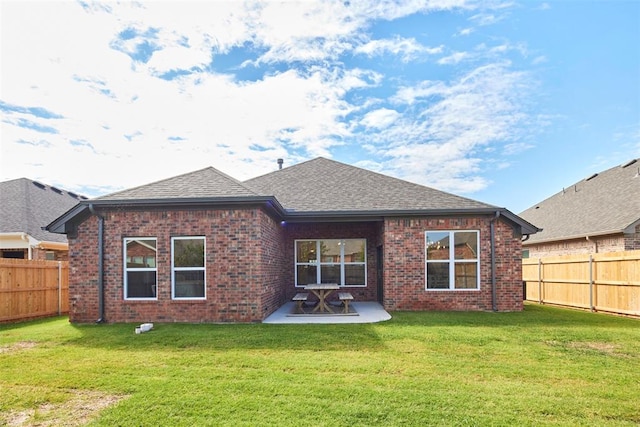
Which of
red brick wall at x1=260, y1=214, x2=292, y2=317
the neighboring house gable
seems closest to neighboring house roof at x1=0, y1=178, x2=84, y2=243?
the neighboring house gable

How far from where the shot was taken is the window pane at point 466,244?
11570 mm

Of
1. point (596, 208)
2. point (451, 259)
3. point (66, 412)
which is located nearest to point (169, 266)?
point (66, 412)

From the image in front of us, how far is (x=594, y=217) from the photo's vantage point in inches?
604

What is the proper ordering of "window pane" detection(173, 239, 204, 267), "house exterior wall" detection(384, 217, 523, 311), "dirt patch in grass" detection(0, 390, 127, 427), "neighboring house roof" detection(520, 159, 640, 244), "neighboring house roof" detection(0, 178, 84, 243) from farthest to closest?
"neighboring house roof" detection(0, 178, 84, 243), "neighboring house roof" detection(520, 159, 640, 244), "house exterior wall" detection(384, 217, 523, 311), "window pane" detection(173, 239, 204, 267), "dirt patch in grass" detection(0, 390, 127, 427)

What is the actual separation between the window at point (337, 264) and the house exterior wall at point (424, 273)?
8.30ft

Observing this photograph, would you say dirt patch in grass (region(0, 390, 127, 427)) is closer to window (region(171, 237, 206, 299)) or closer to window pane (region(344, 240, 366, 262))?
window (region(171, 237, 206, 299))

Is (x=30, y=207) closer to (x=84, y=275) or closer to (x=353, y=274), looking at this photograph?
(x=84, y=275)

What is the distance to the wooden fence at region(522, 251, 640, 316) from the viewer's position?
34.9 feet

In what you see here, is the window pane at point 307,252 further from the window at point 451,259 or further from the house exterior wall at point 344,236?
the window at point 451,259

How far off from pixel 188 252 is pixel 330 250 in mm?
5544

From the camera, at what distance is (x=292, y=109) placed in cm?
1382

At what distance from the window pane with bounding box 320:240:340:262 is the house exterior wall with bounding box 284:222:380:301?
19 centimetres

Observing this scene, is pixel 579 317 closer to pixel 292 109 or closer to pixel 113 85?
pixel 292 109

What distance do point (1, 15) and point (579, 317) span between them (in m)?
16.0
